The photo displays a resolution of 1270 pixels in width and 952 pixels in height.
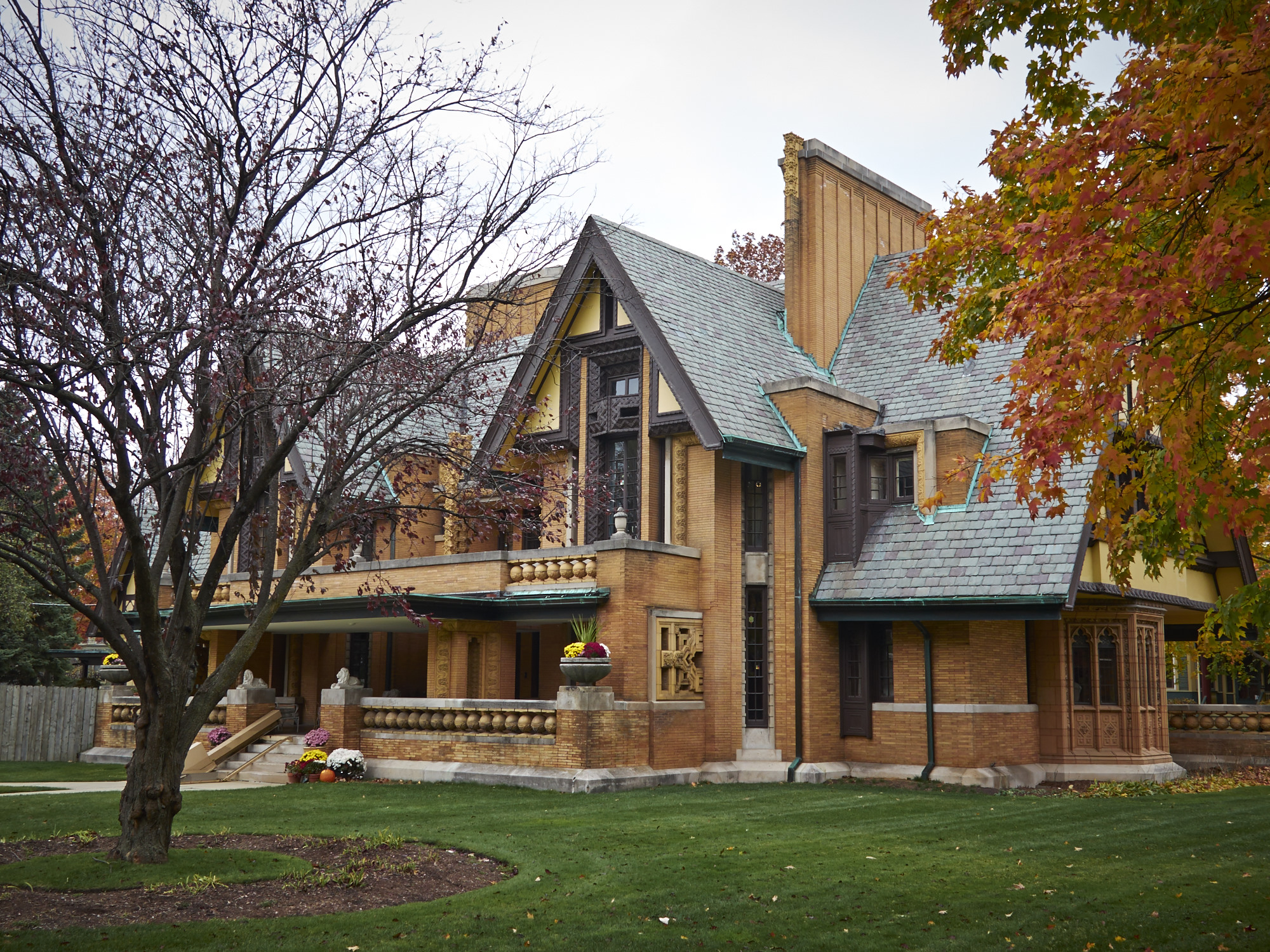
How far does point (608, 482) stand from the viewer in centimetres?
2333

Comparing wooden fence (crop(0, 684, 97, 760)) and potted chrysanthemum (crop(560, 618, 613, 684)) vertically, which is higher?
potted chrysanthemum (crop(560, 618, 613, 684))

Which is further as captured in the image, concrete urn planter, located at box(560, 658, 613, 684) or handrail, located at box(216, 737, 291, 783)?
handrail, located at box(216, 737, 291, 783)

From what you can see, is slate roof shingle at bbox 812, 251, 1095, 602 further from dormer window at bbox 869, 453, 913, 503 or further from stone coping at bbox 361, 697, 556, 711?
stone coping at bbox 361, 697, 556, 711

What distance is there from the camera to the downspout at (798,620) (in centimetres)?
2170

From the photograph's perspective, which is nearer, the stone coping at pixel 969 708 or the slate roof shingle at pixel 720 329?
the stone coping at pixel 969 708

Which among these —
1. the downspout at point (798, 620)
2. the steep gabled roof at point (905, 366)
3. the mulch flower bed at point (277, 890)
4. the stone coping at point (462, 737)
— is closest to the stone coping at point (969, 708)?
the downspout at point (798, 620)

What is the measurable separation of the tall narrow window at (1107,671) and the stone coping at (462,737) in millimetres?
10342

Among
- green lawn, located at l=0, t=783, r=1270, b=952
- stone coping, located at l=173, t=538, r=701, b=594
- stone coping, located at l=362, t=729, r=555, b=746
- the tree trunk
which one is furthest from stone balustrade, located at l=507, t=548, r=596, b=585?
the tree trunk

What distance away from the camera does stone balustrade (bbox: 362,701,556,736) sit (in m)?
20.0

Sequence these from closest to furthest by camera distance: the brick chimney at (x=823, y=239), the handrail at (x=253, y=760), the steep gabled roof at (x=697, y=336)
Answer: the steep gabled roof at (x=697, y=336) → the handrail at (x=253, y=760) → the brick chimney at (x=823, y=239)

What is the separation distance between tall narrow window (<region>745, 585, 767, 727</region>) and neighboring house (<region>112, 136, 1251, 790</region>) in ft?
0.15

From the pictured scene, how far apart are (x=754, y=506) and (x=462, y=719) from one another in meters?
6.89

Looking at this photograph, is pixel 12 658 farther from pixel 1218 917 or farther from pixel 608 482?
pixel 1218 917

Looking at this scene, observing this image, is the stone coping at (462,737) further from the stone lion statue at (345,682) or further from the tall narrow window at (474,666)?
the tall narrow window at (474,666)
